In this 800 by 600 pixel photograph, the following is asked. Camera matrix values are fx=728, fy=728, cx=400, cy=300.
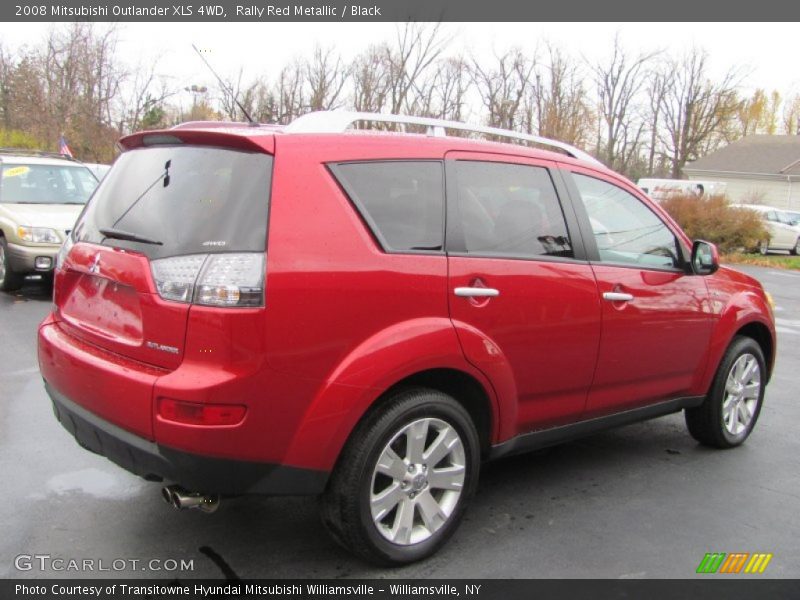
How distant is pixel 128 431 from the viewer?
2.79 meters

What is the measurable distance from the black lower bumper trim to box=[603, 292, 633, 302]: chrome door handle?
1840 millimetres

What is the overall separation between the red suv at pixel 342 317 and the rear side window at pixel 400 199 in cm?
1

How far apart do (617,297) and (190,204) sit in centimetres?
226

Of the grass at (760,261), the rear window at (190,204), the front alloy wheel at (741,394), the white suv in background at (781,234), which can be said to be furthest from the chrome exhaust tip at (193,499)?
the white suv in background at (781,234)

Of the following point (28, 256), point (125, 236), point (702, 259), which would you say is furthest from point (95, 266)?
point (28, 256)

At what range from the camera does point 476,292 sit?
3225 mm

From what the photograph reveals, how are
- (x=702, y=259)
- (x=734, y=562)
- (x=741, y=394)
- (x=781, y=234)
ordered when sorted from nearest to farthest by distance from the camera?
(x=734, y=562)
(x=702, y=259)
(x=741, y=394)
(x=781, y=234)

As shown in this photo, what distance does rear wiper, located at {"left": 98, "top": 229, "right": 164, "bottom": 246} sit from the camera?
2877 millimetres

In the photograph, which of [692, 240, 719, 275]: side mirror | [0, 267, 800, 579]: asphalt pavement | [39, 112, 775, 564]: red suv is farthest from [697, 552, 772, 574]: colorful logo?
[692, 240, 719, 275]: side mirror

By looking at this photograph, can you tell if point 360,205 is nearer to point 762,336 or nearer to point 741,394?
point 741,394

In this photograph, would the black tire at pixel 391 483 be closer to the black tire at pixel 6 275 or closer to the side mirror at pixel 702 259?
the side mirror at pixel 702 259

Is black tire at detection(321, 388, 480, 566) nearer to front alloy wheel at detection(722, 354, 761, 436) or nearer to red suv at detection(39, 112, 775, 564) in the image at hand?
red suv at detection(39, 112, 775, 564)

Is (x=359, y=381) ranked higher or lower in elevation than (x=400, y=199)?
lower

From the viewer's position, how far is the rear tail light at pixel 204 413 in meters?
2.60
